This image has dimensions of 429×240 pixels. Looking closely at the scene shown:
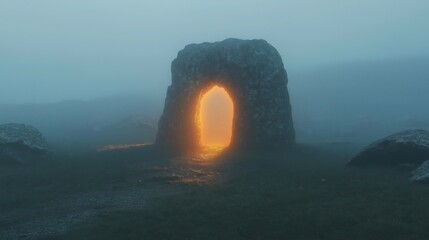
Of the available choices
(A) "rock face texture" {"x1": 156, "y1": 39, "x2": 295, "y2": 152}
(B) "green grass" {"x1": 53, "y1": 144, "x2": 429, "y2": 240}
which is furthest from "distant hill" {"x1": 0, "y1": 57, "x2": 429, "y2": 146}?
(B) "green grass" {"x1": 53, "y1": 144, "x2": 429, "y2": 240}

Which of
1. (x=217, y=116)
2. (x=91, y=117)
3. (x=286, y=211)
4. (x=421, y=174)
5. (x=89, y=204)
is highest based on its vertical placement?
(x=91, y=117)

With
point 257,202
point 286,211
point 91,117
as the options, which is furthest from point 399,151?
point 91,117

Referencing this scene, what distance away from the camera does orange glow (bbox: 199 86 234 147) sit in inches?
2576

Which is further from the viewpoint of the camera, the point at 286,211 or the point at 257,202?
the point at 257,202

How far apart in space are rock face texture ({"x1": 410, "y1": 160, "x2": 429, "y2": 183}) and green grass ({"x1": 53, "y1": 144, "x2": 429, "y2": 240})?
75 centimetres

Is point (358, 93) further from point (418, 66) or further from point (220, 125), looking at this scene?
point (220, 125)

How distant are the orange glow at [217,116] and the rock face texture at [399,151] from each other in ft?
98.7

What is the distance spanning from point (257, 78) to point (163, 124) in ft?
33.3

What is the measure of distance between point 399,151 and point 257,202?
1391cm

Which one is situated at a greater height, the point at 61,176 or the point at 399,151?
the point at 399,151

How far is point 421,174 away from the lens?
24.2 meters

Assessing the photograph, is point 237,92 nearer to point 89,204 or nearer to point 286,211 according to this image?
point 89,204

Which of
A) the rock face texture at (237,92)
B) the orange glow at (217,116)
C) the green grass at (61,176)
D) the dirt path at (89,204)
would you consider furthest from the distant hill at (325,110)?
the dirt path at (89,204)

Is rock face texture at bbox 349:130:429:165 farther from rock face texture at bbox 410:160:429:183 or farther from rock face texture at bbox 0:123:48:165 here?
rock face texture at bbox 0:123:48:165
